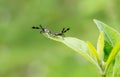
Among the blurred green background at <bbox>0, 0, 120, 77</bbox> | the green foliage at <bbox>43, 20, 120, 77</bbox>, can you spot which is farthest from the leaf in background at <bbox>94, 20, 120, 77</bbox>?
the blurred green background at <bbox>0, 0, 120, 77</bbox>

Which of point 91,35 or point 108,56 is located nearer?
point 108,56

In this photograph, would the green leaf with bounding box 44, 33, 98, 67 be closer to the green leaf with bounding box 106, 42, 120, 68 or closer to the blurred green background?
the green leaf with bounding box 106, 42, 120, 68

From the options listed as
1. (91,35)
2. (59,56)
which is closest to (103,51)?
(59,56)

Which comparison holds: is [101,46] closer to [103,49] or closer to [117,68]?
[103,49]

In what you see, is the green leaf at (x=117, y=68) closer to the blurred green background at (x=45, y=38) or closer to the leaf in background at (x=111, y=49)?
the leaf in background at (x=111, y=49)

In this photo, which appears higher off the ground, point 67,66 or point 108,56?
point 108,56

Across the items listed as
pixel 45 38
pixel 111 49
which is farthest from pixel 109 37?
pixel 45 38

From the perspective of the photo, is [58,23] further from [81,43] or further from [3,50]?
[81,43]
